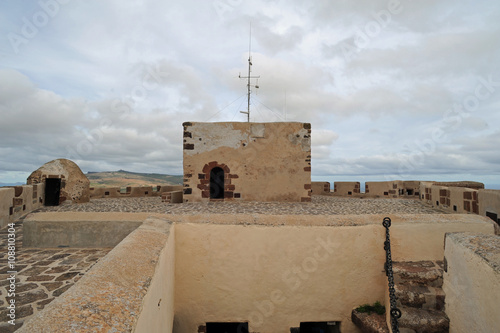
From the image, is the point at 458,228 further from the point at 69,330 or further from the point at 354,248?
the point at 69,330

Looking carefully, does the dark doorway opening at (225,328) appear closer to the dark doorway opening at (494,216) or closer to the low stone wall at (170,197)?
the dark doorway opening at (494,216)

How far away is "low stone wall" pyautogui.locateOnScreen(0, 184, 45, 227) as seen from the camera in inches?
289

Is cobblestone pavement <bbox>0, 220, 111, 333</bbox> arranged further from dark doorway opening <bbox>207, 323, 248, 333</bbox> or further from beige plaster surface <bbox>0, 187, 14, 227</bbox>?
beige plaster surface <bbox>0, 187, 14, 227</bbox>

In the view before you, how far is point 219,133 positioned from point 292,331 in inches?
359

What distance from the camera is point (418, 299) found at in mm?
3348

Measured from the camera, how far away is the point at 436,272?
354 cm

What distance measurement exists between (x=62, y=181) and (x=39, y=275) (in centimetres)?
1095

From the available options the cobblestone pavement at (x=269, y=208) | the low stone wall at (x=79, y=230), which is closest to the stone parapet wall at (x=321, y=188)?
the cobblestone pavement at (x=269, y=208)

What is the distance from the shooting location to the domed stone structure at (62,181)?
38.9ft

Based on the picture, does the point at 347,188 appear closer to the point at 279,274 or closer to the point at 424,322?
the point at 279,274

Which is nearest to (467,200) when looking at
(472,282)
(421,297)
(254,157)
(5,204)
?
(421,297)

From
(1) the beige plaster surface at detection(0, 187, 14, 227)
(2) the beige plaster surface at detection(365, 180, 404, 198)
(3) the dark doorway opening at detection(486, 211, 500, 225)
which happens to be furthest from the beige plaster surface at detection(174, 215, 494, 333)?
(2) the beige plaster surface at detection(365, 180, 404, 198)

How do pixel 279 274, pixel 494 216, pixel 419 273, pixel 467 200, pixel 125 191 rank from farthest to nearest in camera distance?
pixel 125 191 → pixel 467 200 → pixel 494 216 → pixel 279 274 → pixel 419 273

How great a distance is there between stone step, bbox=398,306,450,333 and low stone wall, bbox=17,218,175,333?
2762 mm
